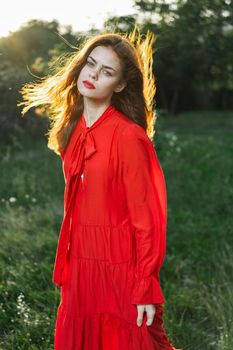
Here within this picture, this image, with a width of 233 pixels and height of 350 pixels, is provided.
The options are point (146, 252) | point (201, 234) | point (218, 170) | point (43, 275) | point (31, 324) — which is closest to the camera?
point (146, 252)

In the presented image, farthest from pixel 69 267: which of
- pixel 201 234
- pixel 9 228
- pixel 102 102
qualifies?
pixel 201 234

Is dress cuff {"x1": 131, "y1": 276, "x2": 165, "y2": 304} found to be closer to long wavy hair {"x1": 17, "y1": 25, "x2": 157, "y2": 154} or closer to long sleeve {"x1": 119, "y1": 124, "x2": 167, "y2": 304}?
long sleeve {"x1": 119, "y1": 124, "x2": 167, "y2": 304}

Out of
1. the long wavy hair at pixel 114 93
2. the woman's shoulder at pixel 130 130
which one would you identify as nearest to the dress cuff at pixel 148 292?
the woman's shoulder at pixel 130 130

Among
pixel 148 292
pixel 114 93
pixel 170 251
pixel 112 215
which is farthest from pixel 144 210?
pixel 170 251

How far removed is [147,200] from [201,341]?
160cm

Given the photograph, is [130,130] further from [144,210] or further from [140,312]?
[140,312]

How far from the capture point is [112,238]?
7.82 feet

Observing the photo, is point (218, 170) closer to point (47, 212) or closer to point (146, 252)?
point (47, 212)

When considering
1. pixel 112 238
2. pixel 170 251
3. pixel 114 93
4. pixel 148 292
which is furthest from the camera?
pixel 170 251

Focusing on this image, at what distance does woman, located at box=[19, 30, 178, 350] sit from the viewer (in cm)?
227

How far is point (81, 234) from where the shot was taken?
246cm

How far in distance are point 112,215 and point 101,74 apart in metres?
0.57

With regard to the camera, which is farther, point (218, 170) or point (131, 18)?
point (218, 170)

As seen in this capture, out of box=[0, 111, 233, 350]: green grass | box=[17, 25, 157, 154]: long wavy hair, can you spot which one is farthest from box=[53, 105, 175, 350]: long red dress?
box=[0, 111, 233, 350]: green grass
